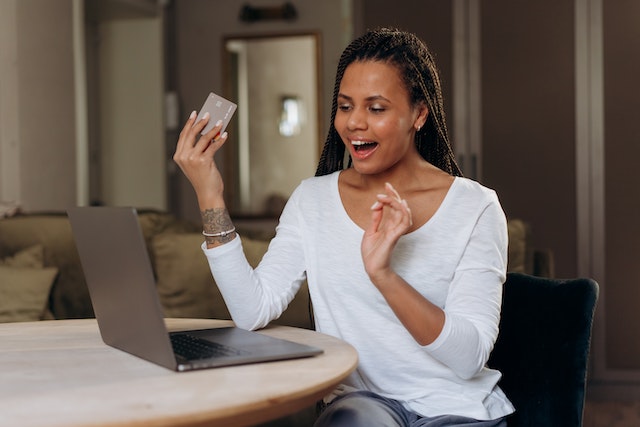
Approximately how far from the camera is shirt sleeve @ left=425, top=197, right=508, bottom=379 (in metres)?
1.33

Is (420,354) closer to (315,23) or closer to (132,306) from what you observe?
(132,306)

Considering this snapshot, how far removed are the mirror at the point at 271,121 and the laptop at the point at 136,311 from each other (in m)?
4.06

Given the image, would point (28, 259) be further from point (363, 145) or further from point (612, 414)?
point (612, 414)

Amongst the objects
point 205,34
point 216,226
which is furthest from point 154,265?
point 205,34

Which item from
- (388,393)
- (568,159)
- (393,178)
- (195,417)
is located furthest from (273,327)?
(568,159)

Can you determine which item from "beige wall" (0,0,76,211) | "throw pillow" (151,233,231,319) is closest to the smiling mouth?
"throw pillow" (151,233,231,319)

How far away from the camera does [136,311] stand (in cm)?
119

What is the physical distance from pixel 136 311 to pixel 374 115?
22.3 inches

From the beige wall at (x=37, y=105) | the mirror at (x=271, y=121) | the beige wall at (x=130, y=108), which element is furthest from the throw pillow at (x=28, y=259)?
the mirror at (x=271, y=121)

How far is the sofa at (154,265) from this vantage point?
262 cm

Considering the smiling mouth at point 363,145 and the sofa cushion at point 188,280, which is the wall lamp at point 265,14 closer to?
the sofa cushion at point 188,280

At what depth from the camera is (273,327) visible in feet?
5.06

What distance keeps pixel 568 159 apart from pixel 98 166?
2722 millimetres

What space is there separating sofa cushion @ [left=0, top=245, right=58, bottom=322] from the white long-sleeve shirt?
133 centimetres
